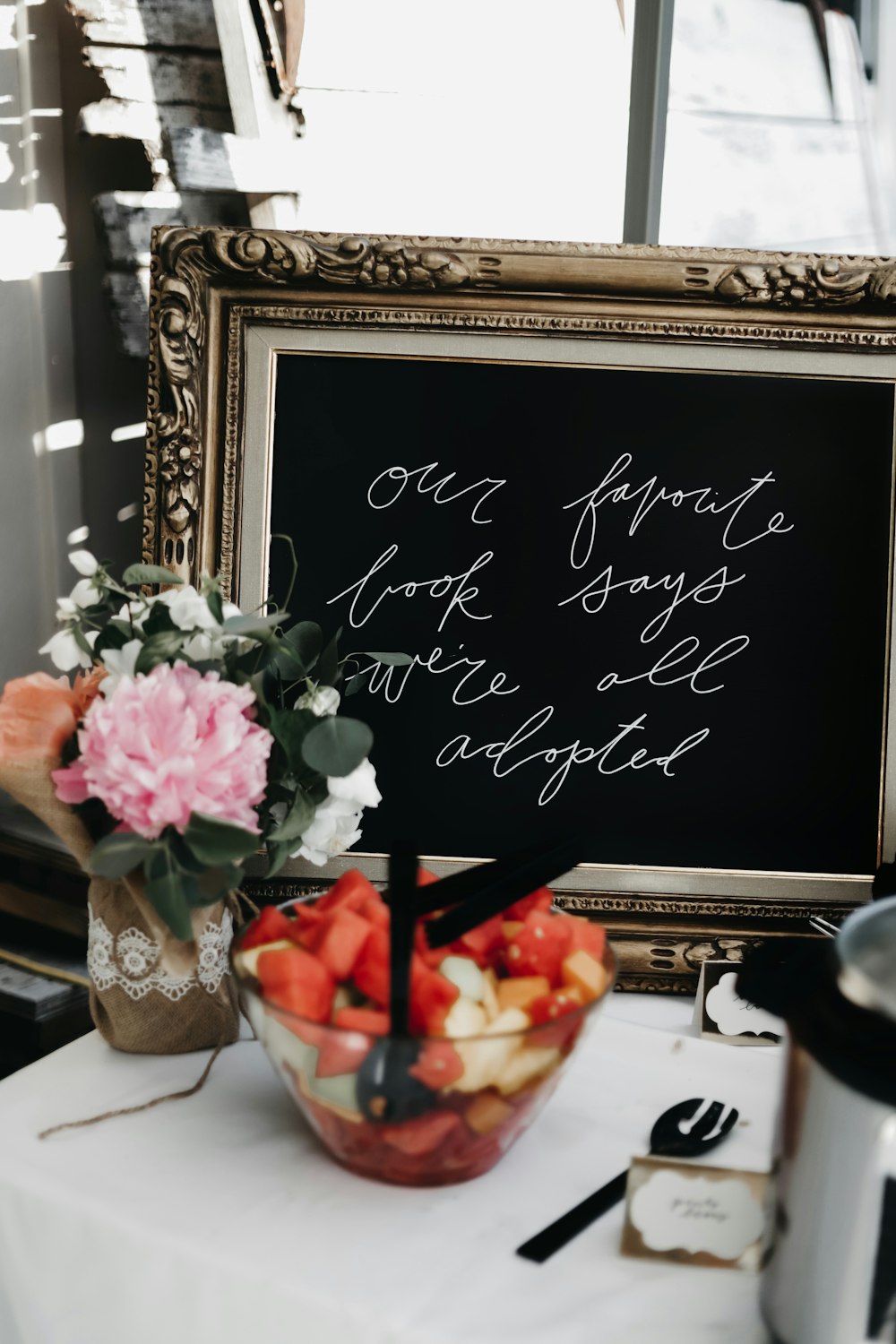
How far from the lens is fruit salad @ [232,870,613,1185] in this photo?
60 centimetres

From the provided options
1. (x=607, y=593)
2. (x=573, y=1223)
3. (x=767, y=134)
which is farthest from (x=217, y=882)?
(x=767, y=134)

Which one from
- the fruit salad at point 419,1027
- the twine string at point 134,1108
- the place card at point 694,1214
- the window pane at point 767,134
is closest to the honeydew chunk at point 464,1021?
the fruit salad at point 419,1027

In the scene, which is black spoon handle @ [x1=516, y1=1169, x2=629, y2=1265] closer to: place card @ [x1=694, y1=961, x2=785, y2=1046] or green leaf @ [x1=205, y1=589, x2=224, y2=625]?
place card @ [x1=694, y1=961, x2=785, y2=1046]

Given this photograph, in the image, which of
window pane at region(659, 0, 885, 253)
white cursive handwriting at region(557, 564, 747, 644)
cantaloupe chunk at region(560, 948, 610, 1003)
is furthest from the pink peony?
window pane at region(659, 0, 885, 253)

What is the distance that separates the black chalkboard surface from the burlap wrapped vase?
185 mm

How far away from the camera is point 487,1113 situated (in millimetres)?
631

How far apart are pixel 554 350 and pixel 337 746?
0.39 meters

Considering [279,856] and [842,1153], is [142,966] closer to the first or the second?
[279,856]

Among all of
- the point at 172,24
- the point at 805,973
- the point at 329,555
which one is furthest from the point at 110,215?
the point at 805,973

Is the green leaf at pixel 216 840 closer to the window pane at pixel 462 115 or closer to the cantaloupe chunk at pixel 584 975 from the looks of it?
the cantaloupe chunk at pixel 584 975

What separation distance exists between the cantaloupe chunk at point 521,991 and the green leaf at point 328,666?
0.27 meters

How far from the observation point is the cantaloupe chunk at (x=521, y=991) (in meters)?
0.65

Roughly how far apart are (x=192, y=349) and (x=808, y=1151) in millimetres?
746

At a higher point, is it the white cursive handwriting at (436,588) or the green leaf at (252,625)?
the white cursive handwriting at (436,588)
